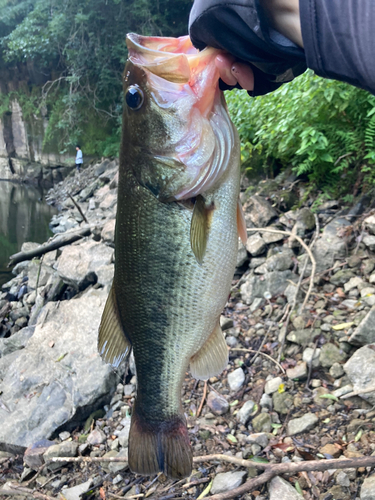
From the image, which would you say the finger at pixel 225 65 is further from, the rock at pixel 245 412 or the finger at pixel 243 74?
the rock at pixel 245 412

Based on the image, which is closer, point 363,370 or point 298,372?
point 363,370

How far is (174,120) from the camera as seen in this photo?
148 centimetres

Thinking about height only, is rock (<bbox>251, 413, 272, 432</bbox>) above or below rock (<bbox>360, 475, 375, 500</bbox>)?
below

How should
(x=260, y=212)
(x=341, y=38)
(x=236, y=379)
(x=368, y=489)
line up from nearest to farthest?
(x=341, y=38)
(x=368, y=489)
(x=236, y=379)
(x=260, y=212)

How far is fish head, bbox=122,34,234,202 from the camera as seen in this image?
1.42 metres

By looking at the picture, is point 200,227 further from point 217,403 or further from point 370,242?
point 370,242

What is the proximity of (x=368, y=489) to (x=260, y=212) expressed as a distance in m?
3.00

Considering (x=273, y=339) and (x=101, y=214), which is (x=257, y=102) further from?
(x=101, y=214)

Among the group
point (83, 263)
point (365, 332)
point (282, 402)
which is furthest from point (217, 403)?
point (83, 263)

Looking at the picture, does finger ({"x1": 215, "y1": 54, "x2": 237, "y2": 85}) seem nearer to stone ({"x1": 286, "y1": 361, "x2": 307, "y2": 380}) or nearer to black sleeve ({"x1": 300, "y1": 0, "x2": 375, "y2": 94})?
black sleeve ({"x1": 300, "y1": 0, "x2": 375, "y2": 94})

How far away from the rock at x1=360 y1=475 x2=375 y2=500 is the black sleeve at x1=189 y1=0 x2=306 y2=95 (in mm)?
1977

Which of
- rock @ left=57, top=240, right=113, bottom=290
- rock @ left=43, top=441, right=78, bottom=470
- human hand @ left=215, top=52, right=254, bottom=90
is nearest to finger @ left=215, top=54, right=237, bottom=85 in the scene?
human hand @ left=215, top=52, right=254, bottom=90

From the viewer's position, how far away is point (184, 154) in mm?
1496

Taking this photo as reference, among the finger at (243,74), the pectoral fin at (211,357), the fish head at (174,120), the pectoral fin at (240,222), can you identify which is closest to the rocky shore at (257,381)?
the pectoral fin at (211,357)
